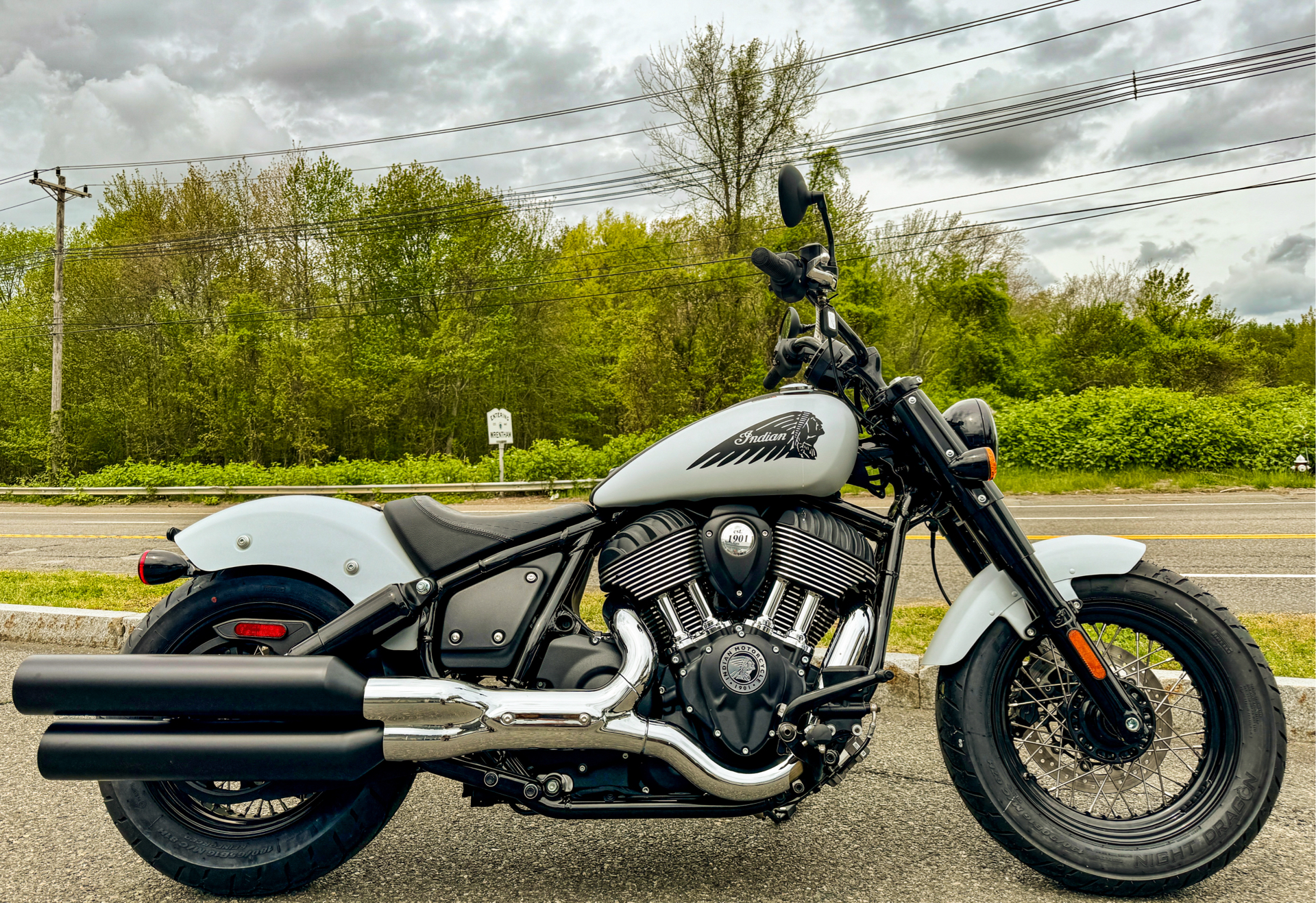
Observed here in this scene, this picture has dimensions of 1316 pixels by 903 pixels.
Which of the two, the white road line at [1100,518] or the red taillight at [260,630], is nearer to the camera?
the red taillight at [260,630]

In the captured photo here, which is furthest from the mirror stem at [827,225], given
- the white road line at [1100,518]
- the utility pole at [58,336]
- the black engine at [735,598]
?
the utility pole at [58,336]

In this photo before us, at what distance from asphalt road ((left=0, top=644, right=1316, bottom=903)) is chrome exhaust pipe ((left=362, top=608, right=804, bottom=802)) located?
15.2 inches

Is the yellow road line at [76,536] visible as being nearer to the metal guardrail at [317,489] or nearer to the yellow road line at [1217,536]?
the metal guardrail at [317,489]

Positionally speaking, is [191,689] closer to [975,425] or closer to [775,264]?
[775,264]

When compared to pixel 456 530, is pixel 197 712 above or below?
below

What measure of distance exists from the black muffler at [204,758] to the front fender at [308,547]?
1.38 feet

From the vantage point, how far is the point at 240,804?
95.2 inches

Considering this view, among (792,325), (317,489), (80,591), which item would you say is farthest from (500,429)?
(792,325)

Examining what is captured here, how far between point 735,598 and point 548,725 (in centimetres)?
59

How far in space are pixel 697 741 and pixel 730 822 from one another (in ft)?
2.50

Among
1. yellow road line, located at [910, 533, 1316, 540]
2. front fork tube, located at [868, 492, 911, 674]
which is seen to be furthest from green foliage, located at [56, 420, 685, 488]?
front fork tube, located at [868, 492, 911, 674]

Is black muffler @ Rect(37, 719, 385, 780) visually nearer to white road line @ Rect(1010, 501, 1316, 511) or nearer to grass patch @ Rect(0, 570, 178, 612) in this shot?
grass patch @ Rect(0, 570, 178, 612)

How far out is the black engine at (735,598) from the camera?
213cm

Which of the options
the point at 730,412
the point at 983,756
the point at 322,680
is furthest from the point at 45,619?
the point at 983,756
